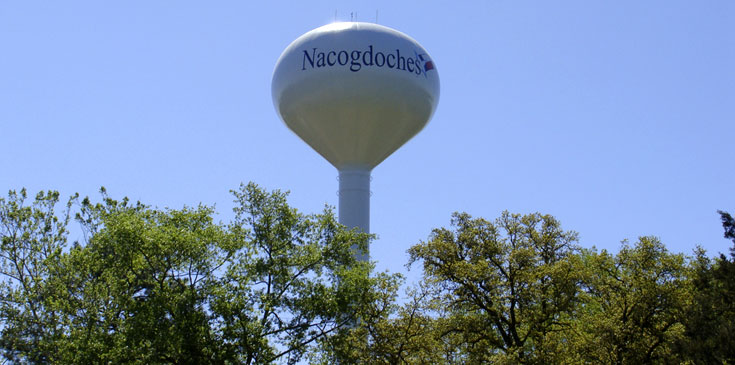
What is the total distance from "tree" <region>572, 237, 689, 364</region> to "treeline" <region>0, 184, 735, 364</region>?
0.13ft

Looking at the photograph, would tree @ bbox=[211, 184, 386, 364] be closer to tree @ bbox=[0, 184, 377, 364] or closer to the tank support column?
tree @ bbox=[0, 184, 377, 364]

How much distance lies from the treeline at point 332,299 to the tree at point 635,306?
41mm

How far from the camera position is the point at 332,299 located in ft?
54.8

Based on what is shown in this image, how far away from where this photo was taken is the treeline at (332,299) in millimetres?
15547

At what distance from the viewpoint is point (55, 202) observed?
21.5 m

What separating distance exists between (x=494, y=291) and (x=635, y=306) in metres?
3.03

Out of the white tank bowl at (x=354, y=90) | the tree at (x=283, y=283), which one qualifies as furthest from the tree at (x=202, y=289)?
the white tank bowl at (x=354, y=90)

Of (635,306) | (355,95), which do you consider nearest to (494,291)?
(635,306)

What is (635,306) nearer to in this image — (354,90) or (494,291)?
(494,291)

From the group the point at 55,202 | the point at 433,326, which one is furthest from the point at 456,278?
the point at 55,202

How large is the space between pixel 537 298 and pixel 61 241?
11907mm

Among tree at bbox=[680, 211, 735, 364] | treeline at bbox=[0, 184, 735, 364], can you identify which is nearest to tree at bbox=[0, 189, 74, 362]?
treeline at bbox=[0, 184, 735, 364]

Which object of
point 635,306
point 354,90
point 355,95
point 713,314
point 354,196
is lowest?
point 713,314

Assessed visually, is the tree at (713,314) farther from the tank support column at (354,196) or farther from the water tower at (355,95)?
the tank support column at (354,196)
